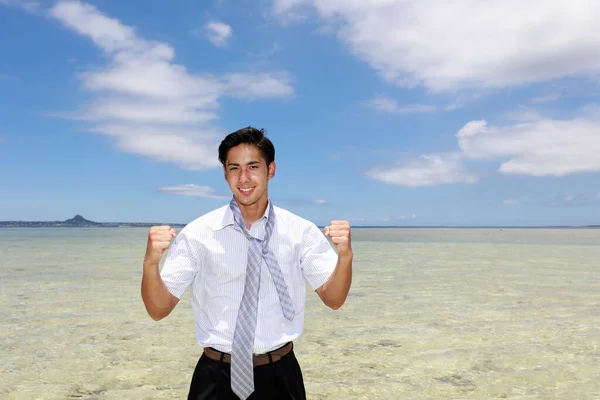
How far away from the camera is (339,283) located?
8.57ft

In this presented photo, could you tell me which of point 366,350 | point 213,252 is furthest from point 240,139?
point 366,350

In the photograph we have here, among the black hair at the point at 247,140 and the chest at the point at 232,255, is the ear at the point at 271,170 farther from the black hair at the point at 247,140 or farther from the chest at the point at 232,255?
the chest at the point at 232,255

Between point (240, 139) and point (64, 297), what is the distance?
404 inches

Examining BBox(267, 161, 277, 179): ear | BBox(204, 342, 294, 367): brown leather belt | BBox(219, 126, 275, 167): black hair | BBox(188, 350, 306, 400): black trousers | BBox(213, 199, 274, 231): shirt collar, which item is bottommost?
BBox(188, 350, 306, 400): black trousers

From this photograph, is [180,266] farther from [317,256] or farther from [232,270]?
[317,256]

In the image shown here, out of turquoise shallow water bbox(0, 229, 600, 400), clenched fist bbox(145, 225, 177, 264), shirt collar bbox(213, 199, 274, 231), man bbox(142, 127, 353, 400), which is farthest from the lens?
turquoise shallow water bbox(0, 229, 600, 400)

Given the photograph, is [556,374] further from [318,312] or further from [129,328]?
[129,328]

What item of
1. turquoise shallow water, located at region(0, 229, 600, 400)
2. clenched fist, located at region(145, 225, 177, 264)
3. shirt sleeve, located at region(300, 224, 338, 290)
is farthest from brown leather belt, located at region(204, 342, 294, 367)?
turquoise shallow water, located at region(0, 229, 600, 400)

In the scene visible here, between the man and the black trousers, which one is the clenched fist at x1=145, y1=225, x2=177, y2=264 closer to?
the man

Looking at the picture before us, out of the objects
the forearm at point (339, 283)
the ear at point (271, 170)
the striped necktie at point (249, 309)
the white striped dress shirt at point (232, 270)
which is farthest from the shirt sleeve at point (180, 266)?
the forearm at point (339, 283)

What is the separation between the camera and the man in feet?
8.10

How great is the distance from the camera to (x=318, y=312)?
954 centimetres

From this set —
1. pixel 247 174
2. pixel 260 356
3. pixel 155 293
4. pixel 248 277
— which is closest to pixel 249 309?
pixel 248 277

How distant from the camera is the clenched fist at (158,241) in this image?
234 cm
